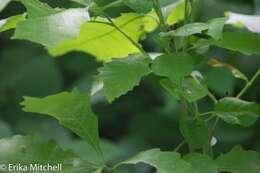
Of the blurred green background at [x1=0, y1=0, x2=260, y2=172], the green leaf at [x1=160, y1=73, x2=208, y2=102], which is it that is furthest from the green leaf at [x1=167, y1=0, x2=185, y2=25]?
the blurred green background at [x1=0, y1=0, x2=260, y2=172]

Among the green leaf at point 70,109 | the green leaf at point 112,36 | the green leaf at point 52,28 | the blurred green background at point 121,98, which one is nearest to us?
the green leaf at point 52,28

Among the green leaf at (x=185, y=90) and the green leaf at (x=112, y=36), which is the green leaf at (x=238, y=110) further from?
the green leaf at (x=112, y=36)

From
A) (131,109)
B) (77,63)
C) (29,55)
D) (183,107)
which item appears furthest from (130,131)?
(183,107)

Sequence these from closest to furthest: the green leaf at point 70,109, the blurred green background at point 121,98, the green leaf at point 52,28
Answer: the green leaf at point 52,28 < the green leaf at point 70,109 < the blurred green background at point 121,98

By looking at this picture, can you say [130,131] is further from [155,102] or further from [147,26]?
[147,26]

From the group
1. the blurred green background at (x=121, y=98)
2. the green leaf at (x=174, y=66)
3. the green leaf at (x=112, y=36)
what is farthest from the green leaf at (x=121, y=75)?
the blurred green background at (x=121, y=98)

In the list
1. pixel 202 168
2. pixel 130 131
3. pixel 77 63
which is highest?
pixel 202 168

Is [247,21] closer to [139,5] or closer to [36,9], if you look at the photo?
[139,5]
